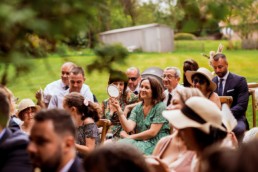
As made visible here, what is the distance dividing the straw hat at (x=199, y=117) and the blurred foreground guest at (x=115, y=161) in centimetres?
97

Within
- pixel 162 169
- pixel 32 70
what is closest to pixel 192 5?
pixel 32 70

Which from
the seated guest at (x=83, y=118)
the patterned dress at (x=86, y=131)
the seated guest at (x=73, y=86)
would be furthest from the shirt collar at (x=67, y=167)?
the seated guest at (x=73, y=86)

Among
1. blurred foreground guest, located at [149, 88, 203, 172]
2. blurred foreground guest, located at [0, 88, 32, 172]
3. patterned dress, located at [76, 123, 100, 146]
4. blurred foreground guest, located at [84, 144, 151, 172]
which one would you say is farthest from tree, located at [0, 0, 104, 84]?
patterned dress, located at [76, 123, 100, 146]

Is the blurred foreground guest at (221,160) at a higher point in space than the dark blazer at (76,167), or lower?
higher

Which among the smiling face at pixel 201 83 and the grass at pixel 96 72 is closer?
the grass at pixel 96 72

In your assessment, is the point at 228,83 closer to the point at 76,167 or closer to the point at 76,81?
the point at 76,81

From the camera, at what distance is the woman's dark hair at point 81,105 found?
5.63m

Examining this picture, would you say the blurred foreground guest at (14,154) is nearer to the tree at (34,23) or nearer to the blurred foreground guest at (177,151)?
the blurred foreground guest at (177,151)

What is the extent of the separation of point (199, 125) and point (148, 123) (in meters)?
2.74

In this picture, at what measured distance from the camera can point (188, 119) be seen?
12.8ft

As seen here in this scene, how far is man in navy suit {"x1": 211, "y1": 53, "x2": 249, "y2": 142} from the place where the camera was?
7801mm

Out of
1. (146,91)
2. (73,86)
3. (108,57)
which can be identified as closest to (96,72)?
(108,57)

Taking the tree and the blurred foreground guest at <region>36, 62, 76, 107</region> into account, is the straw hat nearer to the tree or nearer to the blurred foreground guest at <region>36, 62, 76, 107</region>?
the tree

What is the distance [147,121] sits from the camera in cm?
654
